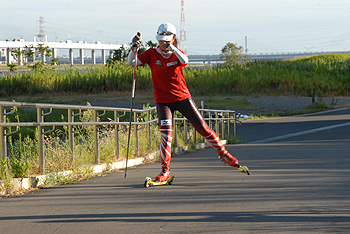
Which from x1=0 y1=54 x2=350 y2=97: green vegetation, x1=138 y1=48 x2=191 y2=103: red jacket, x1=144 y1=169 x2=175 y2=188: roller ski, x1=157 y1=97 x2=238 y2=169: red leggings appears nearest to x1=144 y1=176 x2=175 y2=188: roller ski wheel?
x1=144 y1=169 x2=175 y2=188: roller ski

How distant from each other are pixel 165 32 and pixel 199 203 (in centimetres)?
234

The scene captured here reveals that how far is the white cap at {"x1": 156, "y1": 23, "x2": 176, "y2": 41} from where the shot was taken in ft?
20.8

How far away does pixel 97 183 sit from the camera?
7.04 meters

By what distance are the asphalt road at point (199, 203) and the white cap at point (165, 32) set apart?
2.04 meters

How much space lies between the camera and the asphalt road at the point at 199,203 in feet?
15.0

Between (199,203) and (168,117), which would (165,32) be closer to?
(168,117)

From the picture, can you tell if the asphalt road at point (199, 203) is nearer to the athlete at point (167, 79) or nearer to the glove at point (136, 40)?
the athlete at point (167, 79)

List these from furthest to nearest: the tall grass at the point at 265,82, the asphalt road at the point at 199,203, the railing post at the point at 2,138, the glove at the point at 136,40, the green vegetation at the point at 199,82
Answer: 1. the tall grass at the point at 265,82
2. the green vegetation at the point at 199,82
3. the glove at the point at 136,40
4. the railing post at the point at 2,138
5. the asphalt road at the point at 199,203

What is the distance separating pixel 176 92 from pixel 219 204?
1725 millimetres

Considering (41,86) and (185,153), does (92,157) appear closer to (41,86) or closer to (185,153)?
(185,153)

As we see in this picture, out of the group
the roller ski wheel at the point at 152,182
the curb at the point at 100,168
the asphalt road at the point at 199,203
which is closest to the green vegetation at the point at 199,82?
the curb at the point at 100,168

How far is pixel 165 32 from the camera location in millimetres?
6391

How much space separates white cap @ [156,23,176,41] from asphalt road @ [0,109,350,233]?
2.04 m

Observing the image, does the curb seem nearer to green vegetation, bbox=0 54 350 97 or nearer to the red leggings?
the red leggings
